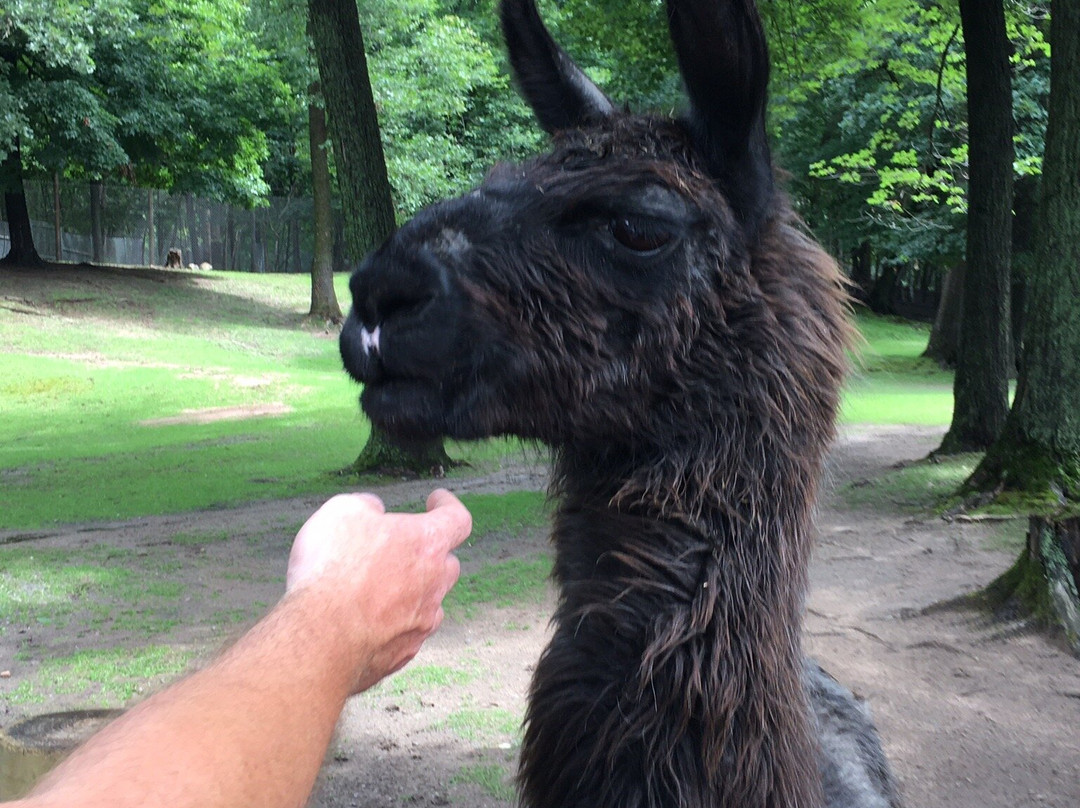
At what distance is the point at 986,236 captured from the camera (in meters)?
11.5

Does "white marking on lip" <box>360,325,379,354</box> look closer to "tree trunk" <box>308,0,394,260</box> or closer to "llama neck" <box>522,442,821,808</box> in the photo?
"llama neck" <box>522,442,821,808</box>

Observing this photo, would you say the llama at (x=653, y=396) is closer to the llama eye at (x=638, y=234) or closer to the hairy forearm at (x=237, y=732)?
the llama eye at (x=638, y=234)

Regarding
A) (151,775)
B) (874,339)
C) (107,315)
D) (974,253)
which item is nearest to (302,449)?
(974,253)

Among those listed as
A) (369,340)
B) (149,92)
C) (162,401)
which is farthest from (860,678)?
(149,92)

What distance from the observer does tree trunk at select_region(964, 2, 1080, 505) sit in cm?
759

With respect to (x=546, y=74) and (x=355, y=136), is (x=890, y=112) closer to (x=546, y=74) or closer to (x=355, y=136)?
(x=355, y=136)

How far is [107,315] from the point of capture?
84.9 feet

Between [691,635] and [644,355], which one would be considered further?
[644,355]

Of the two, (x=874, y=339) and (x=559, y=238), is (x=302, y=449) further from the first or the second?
(x=874, y=339)

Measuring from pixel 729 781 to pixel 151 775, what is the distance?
1163mm

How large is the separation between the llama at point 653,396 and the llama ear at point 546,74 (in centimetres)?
38

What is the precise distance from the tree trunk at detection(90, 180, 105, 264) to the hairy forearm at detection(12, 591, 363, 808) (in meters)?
38.4

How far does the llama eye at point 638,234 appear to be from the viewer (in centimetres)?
218

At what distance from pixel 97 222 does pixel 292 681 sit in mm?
38666
